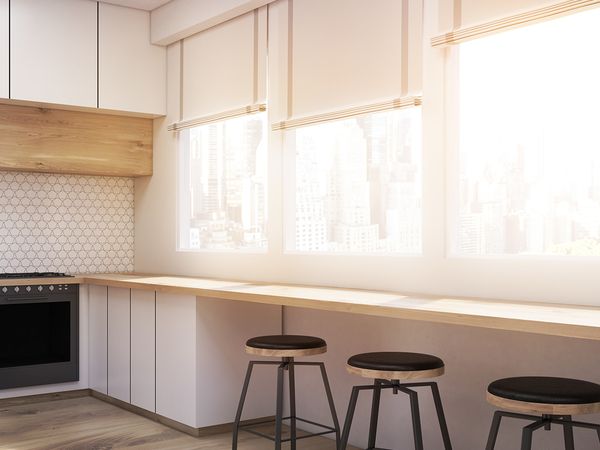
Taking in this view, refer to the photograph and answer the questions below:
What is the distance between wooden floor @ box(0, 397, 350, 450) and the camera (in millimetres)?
4258

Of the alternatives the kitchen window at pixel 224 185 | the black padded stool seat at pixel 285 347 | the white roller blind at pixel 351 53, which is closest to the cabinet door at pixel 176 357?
the kitchen window at pixel 224 185

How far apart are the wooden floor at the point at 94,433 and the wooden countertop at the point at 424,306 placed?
2.65 ft

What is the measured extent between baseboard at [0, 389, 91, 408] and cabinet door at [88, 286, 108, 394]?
0.29 feet

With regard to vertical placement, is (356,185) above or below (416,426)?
above

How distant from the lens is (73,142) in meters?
5.59

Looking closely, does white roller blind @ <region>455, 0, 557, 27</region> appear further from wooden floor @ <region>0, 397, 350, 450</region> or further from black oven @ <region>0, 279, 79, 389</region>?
black oven @ <region>0, 279, 79, 389</region>

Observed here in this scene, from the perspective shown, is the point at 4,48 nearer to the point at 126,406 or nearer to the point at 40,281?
the point at 40,281

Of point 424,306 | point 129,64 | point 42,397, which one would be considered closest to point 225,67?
point 129,64

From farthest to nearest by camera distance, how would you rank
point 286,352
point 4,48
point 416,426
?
point 4,48 → point 286,352 → point 416,426

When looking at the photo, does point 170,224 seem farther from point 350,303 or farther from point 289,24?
point 350,303

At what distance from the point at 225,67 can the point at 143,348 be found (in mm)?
1871

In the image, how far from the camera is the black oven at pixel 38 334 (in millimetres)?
5211

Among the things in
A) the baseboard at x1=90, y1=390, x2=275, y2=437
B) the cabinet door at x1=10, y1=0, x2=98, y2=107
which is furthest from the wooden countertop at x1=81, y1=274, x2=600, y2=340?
the cabinet door at x1=10, y1=0, x2=98, y2=107

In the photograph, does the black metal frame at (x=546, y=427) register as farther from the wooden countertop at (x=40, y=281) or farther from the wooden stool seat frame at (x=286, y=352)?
the wooden countertop at (x=40, y=281)
